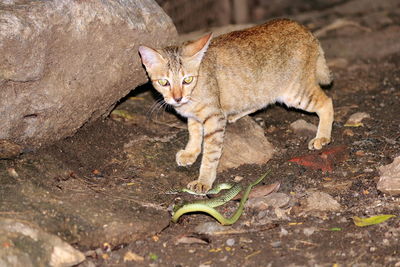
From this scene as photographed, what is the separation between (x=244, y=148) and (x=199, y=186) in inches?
32.5

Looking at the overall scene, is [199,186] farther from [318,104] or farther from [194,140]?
[318,104]

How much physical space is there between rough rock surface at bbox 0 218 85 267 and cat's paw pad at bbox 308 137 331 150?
2.96 m

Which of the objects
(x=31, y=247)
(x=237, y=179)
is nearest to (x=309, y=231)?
(x=237, y=179)

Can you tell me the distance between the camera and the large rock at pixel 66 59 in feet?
15.1

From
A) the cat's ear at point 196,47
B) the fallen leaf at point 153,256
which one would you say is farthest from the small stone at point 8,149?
the cat's ear at point 196,47

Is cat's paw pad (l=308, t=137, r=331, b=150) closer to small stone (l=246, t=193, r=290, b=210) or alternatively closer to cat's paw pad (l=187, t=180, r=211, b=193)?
small stone (l=246, t=193, r=290, b=210)

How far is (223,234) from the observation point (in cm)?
464

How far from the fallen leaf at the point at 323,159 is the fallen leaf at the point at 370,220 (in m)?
1.06

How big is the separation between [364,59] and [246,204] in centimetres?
461

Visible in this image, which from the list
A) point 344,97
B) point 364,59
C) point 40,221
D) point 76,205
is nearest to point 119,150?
point 76,205

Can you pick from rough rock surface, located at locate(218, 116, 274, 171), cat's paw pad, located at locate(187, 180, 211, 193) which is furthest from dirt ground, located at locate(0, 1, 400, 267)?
cat's paw pad, located at locate(187, 180, 211, 193)

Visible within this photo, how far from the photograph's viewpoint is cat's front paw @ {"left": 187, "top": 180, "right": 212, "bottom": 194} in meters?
5.34

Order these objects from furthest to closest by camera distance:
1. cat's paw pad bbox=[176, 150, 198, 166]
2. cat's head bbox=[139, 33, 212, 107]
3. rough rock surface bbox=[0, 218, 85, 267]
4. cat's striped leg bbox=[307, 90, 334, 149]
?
cat's striped leg bbox=[307, 90, 334, 149], cat's paw pad bbox=[176, 150, 198, 166], cat's head bbox=[139, 33, 212, 107], rough rock surface bbox=[0, 218, 85, 267]

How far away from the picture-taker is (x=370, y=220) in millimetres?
4574
